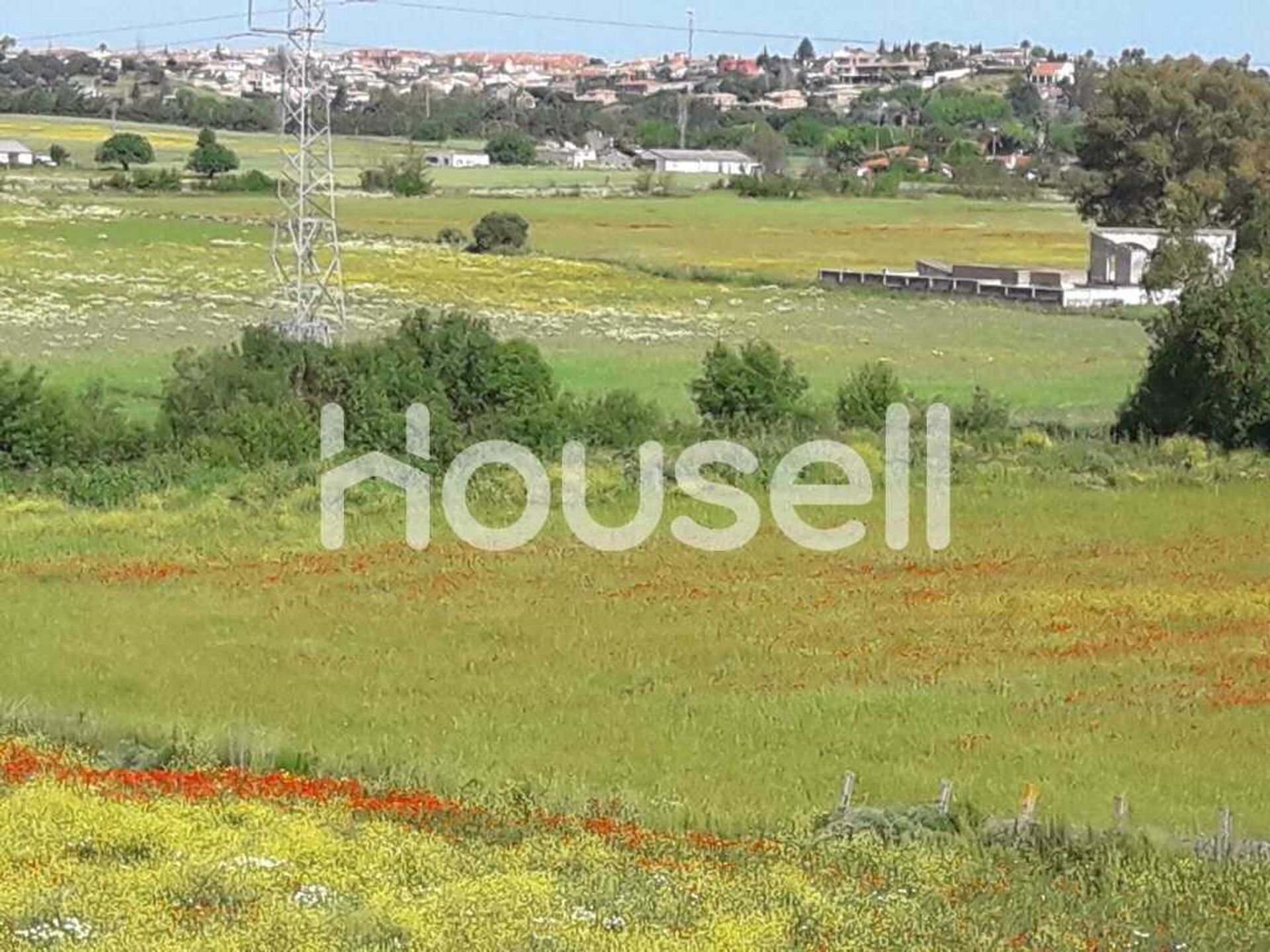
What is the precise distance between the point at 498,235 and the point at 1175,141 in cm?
3305

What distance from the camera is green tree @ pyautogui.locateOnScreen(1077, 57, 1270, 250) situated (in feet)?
320

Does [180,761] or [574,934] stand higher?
[574,934]

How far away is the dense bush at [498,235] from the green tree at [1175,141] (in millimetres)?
29097

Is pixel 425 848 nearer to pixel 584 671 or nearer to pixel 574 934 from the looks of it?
pixel 574 934

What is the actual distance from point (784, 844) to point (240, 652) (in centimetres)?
1105

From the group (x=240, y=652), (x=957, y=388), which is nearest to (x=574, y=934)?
(x=240, y=652)

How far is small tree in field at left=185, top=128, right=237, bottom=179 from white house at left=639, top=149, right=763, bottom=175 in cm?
4153

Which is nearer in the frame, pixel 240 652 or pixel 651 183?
pixel 240 652

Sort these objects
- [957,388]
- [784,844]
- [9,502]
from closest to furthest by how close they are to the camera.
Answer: [784,844], [9,502], [957,388]

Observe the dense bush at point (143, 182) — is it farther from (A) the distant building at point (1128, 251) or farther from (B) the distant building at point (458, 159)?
(A) the distant building at point (1128, 251)

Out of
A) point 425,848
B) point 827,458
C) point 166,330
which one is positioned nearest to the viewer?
point 425,848

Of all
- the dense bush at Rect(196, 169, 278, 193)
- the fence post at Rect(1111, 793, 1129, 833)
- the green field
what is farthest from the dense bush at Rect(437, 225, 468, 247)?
the fence post at Rect(1111, 793, 1129, 833)

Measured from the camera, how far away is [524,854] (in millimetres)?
15078

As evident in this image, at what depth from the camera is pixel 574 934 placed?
12.4m
